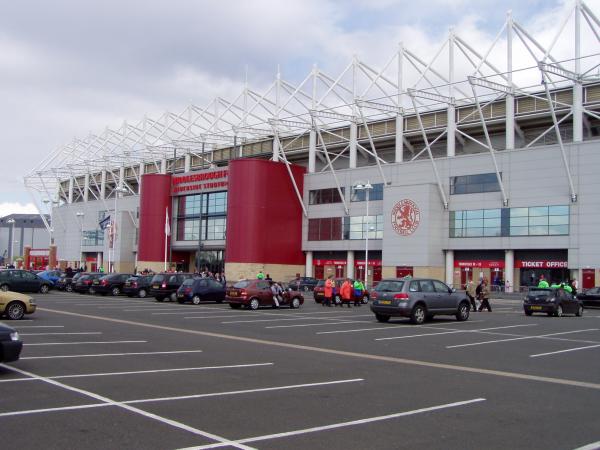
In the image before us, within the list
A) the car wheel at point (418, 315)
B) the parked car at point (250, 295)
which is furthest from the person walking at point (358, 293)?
the car wheel at point (418, 315)

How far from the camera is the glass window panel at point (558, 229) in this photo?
5047 cm

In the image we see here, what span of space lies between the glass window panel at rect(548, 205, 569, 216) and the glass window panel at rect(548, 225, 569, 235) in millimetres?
909

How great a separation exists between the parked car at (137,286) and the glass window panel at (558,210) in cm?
3033

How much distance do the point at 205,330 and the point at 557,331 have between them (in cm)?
1117

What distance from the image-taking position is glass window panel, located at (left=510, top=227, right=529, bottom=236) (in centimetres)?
5297

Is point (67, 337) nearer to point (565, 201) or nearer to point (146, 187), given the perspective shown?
point (565, 201)

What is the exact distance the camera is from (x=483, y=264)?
5647 centimetres

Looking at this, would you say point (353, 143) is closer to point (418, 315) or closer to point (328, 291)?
point (328, 291)

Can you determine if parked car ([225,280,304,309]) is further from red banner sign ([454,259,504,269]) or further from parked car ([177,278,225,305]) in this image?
red banner sign ([454,259,504,269])

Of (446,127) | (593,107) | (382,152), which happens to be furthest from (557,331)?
(382,152)

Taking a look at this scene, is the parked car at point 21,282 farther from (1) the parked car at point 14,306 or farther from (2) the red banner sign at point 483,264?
(2) the red banner sign at point 483,264

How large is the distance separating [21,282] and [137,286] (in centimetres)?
652

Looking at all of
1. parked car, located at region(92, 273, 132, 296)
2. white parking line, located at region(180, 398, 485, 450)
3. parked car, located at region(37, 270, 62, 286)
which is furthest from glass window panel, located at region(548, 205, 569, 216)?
white parking line, located at region(180, 398, 485, 450)

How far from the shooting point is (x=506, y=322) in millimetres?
25203
